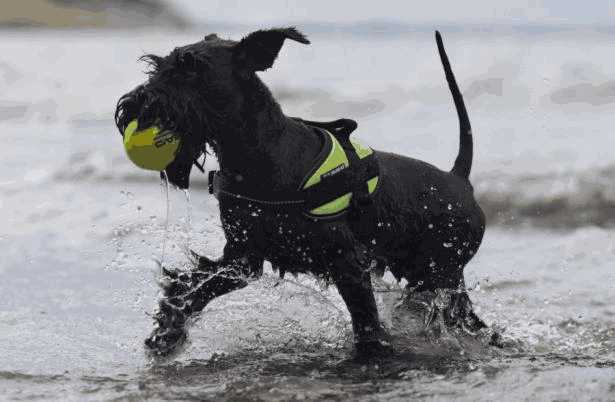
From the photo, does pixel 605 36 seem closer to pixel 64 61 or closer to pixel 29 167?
pixel 64 61

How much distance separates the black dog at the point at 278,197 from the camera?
149 inches

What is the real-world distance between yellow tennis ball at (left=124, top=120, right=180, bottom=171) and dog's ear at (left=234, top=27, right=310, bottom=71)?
1.27ft

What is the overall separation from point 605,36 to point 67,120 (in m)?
10.4

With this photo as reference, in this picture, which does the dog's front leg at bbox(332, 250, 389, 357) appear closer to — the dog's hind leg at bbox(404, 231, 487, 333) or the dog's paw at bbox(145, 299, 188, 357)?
the dog's hind leg at bbox(404, 231, 487, 333)

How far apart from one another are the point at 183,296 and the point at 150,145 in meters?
0.85

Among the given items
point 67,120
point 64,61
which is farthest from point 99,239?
point 64,61

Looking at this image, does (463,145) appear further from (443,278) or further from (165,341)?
(165,341)

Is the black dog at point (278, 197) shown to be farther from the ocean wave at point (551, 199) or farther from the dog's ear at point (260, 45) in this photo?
the ocean wave at point (551, 199)

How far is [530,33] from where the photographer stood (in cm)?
1980

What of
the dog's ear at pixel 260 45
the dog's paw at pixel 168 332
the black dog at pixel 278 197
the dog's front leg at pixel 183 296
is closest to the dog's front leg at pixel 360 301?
Result: the black dog at pixel 278 197

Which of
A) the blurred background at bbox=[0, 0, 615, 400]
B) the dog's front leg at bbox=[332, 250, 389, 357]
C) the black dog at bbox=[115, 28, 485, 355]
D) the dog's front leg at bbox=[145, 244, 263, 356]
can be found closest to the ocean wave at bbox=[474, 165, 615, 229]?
the blurred background at bbox=[0, 0, 615, 400]

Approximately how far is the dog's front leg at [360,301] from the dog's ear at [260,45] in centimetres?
83

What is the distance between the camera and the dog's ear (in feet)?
12.7

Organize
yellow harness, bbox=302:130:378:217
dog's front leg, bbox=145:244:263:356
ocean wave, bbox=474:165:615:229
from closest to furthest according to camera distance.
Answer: yellow harness, bbox=302:130:378:217
dog's front leg, bbox=145:244:263:356
ocean wave, bbox=474:165:615:229
